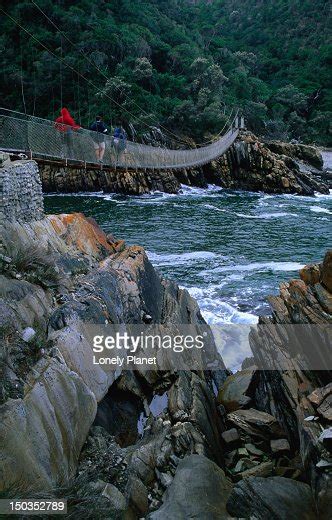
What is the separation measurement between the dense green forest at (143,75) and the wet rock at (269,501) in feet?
48.8

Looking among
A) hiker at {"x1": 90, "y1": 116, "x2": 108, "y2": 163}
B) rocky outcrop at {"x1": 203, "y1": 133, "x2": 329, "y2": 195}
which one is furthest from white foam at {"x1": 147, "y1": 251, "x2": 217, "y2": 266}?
rocky outcrop at {"x1": 203, "y1": 133, "x2": 329, "y2": 195}

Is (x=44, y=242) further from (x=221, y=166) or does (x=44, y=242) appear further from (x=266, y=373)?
(x=221, y=166)

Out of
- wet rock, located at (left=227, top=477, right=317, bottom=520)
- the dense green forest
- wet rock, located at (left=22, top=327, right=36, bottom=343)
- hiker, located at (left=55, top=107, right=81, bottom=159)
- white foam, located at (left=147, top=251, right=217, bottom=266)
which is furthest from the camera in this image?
the dense green forest

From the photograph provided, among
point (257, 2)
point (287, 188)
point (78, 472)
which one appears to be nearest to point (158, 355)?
point (78, 472)

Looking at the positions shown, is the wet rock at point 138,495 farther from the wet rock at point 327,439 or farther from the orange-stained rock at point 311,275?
the orange-stained rock at point 311,275

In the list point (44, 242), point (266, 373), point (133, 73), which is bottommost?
point (266, 373)

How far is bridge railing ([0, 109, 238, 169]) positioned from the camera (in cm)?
581

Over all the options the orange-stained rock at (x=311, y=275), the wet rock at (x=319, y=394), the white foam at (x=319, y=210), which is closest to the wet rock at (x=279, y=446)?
the wet rock at (x=319, y=394)

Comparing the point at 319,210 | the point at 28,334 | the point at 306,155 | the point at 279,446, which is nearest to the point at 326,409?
the point at 279,446

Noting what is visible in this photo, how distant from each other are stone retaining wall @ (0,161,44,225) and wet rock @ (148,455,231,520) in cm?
293

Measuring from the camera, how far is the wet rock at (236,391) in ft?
14.6

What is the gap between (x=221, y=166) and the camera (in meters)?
21.9

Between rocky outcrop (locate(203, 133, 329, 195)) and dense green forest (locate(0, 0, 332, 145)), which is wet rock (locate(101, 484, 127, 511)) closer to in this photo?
dense green forest (locate(0, 0, 332, 145))

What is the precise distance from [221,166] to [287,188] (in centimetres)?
336
